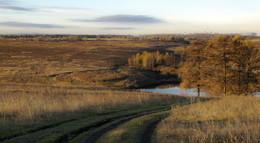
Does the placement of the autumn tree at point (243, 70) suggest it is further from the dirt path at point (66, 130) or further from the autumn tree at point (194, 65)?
the dirt path at point (66, 130)

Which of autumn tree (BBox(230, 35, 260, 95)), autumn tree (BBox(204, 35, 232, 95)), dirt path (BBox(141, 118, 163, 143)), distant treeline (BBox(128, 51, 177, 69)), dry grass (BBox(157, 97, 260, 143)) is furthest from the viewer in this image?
distant treeline (BBox(128, 51, 177, 69))

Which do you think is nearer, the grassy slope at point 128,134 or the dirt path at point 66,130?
the grassy slope at point 128,134

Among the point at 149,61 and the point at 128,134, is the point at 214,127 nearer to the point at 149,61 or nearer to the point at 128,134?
the point at 128,134

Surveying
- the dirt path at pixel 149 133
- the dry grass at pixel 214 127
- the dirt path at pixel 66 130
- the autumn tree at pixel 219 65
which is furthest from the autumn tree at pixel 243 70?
the dirt path at pixel 66 130

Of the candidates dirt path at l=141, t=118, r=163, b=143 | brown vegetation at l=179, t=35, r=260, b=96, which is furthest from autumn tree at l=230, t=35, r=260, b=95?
dirt path at l=141, t=118, r=163, b=143

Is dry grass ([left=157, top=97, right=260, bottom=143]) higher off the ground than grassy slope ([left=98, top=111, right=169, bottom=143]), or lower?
higher

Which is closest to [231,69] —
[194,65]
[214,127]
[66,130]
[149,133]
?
[194,65]

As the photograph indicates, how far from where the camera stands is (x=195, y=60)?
4972cm

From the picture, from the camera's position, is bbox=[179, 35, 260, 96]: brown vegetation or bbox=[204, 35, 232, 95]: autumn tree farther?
bbox=[179, 35, 260, 96]: brown vegetation

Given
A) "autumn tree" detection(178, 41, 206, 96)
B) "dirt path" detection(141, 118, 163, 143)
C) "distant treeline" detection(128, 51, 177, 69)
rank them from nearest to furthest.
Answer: "dirt path" detection(141, 118, 163, 143) < "autumn tree" detection(178, 41, 206, 96) < "distant treeline" detection(128, 51, 177, 69)

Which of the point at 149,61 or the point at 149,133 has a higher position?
the point at 149,133

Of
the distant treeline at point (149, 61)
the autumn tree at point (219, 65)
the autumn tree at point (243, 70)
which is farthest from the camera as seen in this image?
the distant treeline at point (149, 61)

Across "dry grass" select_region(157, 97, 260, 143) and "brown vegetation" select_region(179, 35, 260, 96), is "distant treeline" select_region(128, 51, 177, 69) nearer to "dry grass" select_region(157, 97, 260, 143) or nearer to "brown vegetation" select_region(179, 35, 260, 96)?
"brown vegetation" select_region(179, 35, 260, 96)

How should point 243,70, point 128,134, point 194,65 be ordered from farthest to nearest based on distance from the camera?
point 194,65 → point 243,70 → point 128,134
